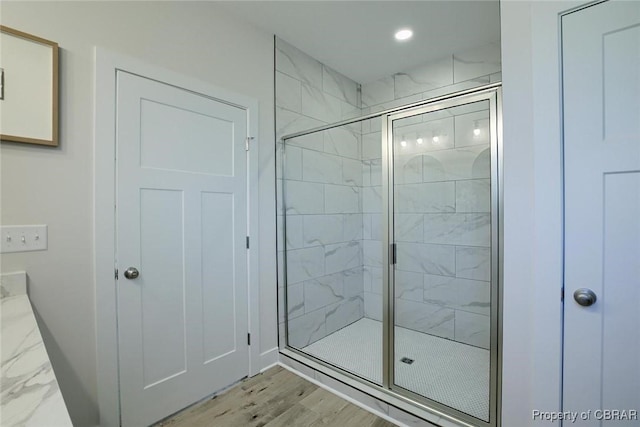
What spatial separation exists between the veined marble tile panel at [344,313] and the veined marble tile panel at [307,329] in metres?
0.09

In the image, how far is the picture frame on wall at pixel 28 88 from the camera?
127 centimetres

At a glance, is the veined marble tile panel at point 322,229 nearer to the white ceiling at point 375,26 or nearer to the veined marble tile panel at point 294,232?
the veined marble tile panel at point 294,232

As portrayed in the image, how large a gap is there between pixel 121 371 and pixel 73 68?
1589 millimetres

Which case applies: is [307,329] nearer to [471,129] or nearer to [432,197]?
[432,197]

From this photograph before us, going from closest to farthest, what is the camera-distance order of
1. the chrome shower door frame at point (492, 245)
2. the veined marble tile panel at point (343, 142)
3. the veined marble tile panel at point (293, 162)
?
1. the chrome shower door frame at point (492, 245)
2. the veined marble tile panel at point (293, 162)
3. the veined marble tile panel at point (343, 142)

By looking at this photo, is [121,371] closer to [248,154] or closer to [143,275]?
[143,275]

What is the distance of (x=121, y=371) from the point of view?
1.59 metres

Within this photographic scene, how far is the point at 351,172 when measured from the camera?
310 centimetres

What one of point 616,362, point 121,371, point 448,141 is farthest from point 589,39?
point 121,371

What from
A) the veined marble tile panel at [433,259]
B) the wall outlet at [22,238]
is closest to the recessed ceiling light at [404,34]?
the veined marble tile panel at [433,259]

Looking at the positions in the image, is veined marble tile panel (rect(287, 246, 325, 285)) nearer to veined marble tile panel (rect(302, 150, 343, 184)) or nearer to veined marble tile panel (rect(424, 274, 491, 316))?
veined marble tile panel (rect(302, 150, 343, 184))

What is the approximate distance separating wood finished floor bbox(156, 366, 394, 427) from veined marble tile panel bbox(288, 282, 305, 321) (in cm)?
55

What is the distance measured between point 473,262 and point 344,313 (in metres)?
1.33

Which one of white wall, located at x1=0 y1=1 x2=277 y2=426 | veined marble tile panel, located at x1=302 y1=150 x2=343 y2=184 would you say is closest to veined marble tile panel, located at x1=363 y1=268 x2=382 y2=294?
veined marble tile panel, located at x1=302 y1=150 x2=343 y2=184
